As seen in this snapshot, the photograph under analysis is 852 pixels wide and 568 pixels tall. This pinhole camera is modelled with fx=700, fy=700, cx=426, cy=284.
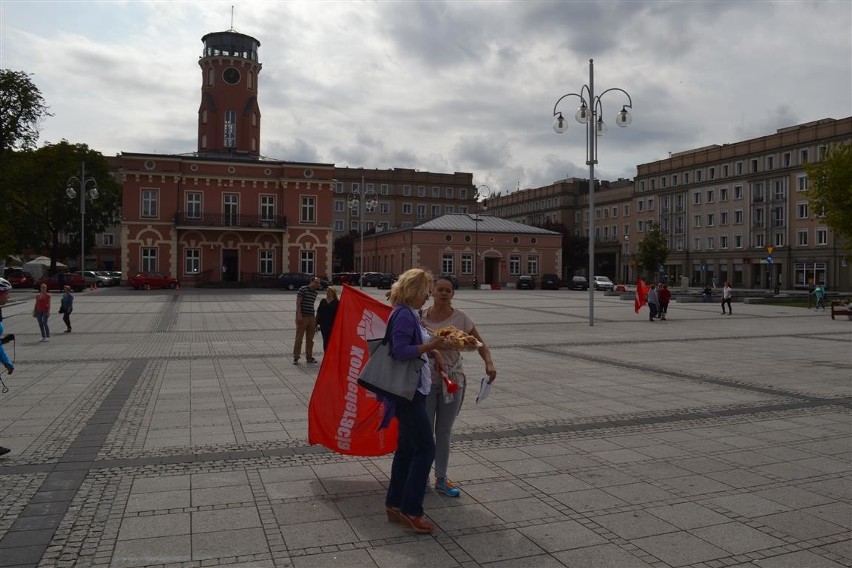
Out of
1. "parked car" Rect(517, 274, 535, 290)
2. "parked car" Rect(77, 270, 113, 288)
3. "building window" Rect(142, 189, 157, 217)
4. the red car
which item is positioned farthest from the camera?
"parked car" Rect(517, 274, 535, 290)

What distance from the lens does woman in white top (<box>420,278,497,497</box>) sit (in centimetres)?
552

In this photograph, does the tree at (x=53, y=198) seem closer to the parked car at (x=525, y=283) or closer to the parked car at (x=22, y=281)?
the parked car at (x=22, y=281)

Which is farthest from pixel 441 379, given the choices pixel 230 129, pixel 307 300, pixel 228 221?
pixel 230 129

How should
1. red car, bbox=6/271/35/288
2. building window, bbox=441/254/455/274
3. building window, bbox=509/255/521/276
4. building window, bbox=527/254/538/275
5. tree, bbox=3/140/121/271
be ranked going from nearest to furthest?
tree, bbox=3/140/121/271
red car, bbox=6/271/35/288
building window, bbox=441/254/455/274
building window, bbox=509/255/521/276
building window, bbox=527/254/538/275

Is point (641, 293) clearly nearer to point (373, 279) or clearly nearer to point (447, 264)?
point (373, 279)

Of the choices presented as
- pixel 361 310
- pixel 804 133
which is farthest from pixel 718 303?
pixel 361 310

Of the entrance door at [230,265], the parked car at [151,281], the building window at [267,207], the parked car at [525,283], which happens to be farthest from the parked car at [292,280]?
the parked car at [525,283]

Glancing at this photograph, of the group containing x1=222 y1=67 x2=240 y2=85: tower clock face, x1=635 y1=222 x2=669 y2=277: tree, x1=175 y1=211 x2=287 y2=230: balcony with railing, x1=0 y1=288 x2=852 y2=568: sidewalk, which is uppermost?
x1=222 y1=67 x2=240 y2=85: tower clock face

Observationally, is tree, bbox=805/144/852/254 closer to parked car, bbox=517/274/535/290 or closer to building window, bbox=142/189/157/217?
parked car, bbox=517/274/535/290

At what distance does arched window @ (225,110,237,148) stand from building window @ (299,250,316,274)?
12.7 meters

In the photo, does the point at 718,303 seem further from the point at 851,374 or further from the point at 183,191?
the point at 183,191

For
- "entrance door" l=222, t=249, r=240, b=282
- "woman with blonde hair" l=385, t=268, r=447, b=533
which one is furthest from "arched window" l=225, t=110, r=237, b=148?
"woman with blonde hair" l=385, t=268, r=447, b=533

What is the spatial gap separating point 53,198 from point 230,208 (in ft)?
60.3

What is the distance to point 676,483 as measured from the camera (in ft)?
20.1
